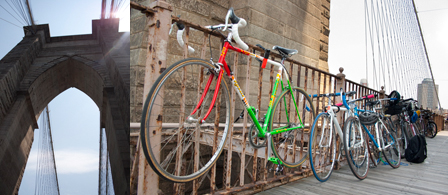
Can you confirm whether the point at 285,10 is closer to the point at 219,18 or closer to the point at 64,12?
the point at 219,18

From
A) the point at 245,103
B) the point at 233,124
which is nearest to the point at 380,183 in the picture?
the point at 233,124

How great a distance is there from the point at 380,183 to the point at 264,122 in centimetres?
144

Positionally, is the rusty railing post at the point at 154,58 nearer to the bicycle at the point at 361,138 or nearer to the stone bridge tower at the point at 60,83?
the stone bridge tower at the point at 60,83

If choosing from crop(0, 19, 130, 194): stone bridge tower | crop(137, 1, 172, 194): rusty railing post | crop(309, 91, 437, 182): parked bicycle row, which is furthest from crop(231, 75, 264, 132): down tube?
crop(0, 19, 130, 194): stone bridge tower

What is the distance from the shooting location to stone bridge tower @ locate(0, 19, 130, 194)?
0.46 m

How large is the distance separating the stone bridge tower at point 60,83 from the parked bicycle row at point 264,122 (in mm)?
410

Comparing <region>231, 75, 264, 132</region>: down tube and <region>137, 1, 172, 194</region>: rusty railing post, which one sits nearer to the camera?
<region>137, 1, 172, 194</region>: rusty railing post

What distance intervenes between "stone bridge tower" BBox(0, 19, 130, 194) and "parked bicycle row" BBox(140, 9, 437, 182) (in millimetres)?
410

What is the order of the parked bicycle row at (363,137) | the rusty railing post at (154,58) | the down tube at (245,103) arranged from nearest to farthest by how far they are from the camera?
1. the rusty railing post at (154,58)
2. the down tube at (245,103)
3. the parked bicycle row at (363,137)

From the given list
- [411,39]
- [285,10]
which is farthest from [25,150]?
[411,39]

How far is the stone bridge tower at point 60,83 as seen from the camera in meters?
0.46

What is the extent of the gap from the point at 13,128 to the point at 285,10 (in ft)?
18.5

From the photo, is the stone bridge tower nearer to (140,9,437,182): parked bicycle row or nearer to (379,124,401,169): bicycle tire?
(140,9,437,182): parked bicycle row

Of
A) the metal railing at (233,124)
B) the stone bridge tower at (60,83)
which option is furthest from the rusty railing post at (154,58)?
the stone bridge tower at (60,83)
